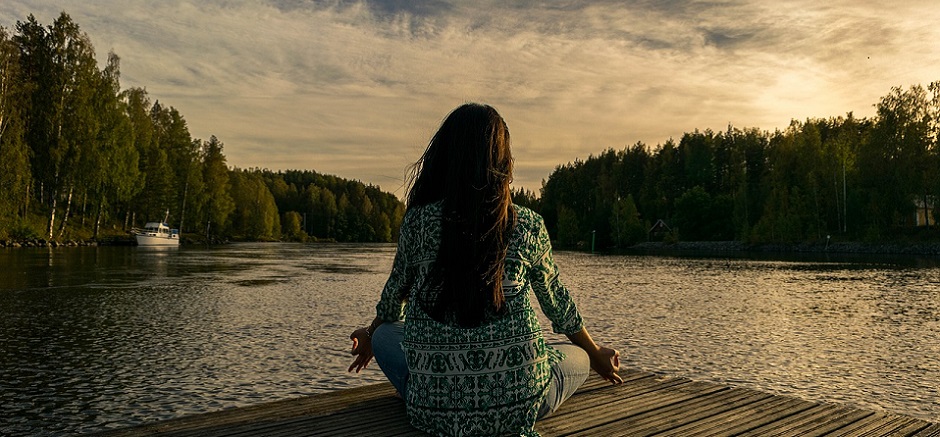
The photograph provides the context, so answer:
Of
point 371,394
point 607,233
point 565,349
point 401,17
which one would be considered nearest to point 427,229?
point 565,349

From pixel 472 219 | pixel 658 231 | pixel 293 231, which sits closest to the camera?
pixel 472 219

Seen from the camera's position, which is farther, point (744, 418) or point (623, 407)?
point (623, 407)

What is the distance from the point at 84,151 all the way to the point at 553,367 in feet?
185

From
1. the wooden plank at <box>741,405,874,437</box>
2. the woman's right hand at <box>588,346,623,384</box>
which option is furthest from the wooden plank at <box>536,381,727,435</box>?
the wooden plank at <box>741,405,874,437</box>

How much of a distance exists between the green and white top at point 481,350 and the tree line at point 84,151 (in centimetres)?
4871

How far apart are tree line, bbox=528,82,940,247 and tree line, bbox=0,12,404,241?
6293cm

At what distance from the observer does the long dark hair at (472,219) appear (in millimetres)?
3037

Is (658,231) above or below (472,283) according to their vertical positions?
above

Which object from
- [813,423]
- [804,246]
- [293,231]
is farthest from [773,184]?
[293,231]

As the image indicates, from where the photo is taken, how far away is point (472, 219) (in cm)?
303

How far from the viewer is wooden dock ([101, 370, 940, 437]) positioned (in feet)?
13.1

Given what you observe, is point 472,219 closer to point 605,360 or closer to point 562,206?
point 605,360

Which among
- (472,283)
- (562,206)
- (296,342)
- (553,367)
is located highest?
(562,206)

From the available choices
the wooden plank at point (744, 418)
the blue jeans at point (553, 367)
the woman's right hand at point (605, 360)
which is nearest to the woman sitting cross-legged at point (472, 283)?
the blue jeans at point (553, 367)
